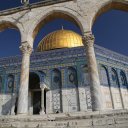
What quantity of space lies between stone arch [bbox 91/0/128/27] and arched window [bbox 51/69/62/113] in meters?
8.34

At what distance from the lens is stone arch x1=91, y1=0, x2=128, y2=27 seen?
783 centimetres

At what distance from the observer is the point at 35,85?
15.8 metres

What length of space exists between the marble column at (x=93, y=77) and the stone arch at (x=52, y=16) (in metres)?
1.11

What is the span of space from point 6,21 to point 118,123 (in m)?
7.22

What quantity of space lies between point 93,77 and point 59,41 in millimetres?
13633

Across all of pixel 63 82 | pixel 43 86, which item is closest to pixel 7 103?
pixel 43 86

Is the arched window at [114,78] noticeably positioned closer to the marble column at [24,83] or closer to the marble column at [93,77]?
the marble column at [93,77]

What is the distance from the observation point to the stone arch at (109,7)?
7832mm

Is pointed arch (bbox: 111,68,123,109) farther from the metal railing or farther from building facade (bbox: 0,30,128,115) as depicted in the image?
the metal railing

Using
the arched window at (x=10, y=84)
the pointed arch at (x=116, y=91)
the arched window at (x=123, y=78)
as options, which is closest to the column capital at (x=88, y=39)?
the pointed arch at (x=116, y=91)

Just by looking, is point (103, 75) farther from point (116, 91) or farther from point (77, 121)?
point (77, 121)

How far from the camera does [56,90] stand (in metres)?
14.9

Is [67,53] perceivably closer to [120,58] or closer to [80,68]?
[80,68]

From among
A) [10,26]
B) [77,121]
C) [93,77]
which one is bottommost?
[77,121]
